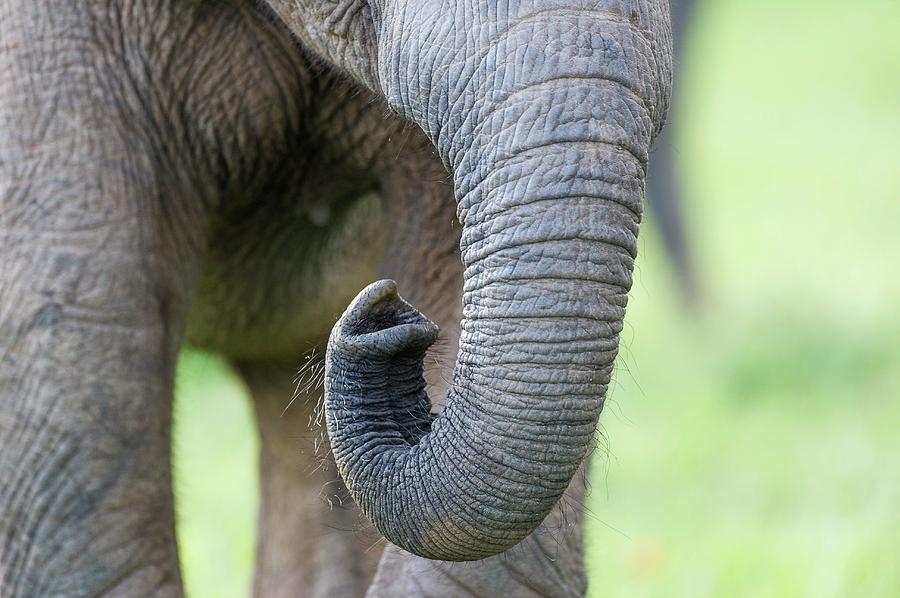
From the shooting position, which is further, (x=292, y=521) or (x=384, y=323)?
(x=292, y=521)

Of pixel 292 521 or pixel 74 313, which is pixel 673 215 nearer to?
pixel 292 521

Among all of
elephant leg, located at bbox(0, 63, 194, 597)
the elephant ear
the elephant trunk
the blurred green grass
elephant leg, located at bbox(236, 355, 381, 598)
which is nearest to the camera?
the elephant trunk

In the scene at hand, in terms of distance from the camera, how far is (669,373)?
8.83m

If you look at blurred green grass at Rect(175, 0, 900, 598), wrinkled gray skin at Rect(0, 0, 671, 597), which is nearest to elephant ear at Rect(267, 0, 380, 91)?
wrinkled gray skin at Rect(0, 0, 671, 597)

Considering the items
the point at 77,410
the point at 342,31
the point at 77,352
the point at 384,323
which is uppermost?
the point at 342,31

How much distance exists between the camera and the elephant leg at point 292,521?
17.3 feet

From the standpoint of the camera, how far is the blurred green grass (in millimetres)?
5578

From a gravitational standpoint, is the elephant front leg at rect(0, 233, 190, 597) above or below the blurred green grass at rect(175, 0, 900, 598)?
above

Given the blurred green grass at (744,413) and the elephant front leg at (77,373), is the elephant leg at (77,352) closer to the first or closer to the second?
the elephant front leg at (77,373)

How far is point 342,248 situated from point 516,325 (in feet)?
5.86

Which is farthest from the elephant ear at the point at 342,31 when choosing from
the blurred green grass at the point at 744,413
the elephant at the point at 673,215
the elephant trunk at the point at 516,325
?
the elephant at the point at 673,215

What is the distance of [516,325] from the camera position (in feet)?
8.87

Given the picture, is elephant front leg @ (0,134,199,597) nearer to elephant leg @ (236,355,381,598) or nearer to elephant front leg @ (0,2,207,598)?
elephant front leg @ (0,2,207,598)

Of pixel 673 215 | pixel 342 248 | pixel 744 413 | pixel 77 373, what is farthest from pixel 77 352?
pixel 673 215
